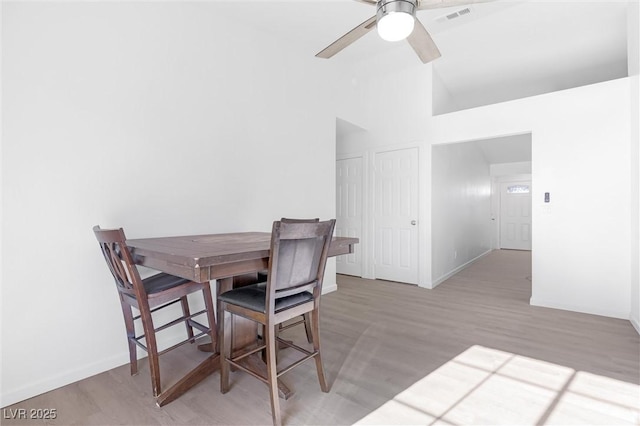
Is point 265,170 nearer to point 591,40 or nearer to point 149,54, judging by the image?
point 149,54

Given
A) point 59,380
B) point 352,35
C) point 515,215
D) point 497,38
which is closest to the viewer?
point 59,380

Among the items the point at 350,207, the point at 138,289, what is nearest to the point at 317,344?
the point at 138,289

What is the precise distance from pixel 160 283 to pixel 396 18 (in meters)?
2.10

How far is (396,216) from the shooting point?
178 inches

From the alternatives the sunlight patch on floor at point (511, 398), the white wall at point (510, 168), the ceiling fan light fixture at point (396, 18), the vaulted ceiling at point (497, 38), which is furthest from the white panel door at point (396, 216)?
the white wall at point (510, 168)

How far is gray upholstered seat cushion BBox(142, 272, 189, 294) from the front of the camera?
1.80 m

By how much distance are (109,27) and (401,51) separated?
3.20 meters

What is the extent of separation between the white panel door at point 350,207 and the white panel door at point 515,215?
5.42m

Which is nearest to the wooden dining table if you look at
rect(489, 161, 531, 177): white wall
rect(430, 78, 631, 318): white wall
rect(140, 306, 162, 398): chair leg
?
rect(140, 306, 162, 398): chair leg

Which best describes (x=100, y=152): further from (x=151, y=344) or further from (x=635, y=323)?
(x=635, y=323)

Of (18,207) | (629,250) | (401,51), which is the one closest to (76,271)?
(18,207)

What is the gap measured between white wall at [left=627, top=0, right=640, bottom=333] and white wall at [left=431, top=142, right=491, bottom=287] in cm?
194

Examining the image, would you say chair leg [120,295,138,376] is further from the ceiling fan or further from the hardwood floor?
the ceiling fan

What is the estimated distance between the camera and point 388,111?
456 centimetres
